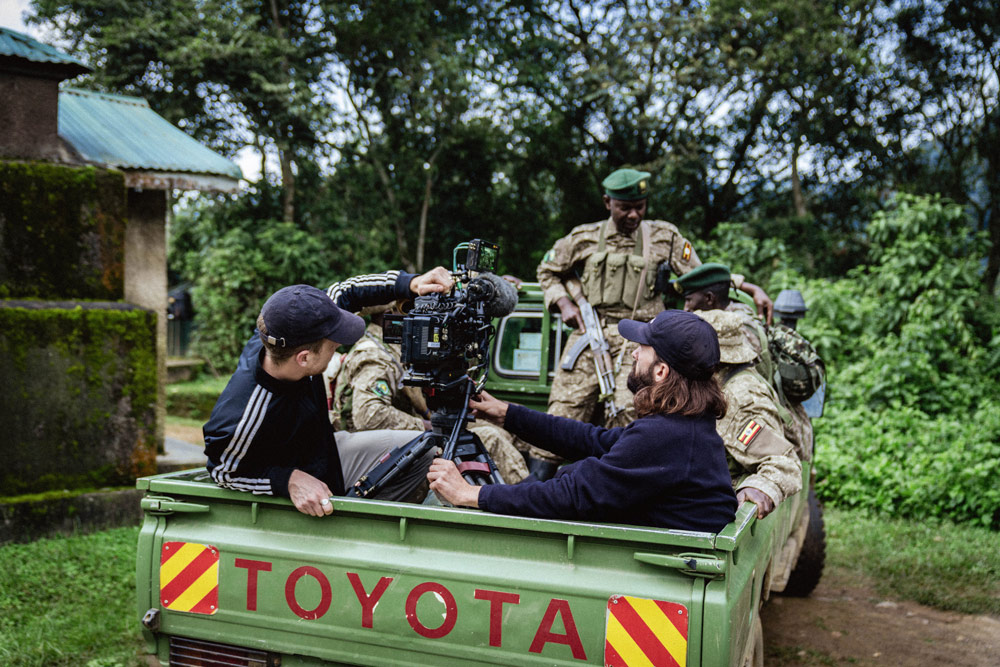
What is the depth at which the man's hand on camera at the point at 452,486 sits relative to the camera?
102 inches

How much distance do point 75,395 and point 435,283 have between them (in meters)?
3.81

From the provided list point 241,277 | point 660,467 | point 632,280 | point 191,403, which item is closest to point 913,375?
point 632,280

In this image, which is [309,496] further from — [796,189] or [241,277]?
[796,189]

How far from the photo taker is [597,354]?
4.29 metres

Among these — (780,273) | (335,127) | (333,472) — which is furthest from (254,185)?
(333,472)

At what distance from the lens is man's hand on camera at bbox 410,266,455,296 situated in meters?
2.98

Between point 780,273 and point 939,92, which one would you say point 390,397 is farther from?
point 939,92

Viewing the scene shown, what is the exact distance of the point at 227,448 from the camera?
2600 millimetres

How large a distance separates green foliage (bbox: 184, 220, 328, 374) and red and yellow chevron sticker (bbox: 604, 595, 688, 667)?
11.6 m

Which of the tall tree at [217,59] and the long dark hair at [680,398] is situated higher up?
the tall tree at [217,59]

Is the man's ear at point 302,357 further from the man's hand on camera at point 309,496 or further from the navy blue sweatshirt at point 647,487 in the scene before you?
the navy blue sweatshirt at point 647,487

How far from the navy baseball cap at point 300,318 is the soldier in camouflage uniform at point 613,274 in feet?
6.02

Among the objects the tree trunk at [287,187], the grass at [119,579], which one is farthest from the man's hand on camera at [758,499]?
the tree trunk at [287,187]

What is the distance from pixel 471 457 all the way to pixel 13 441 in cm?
391
